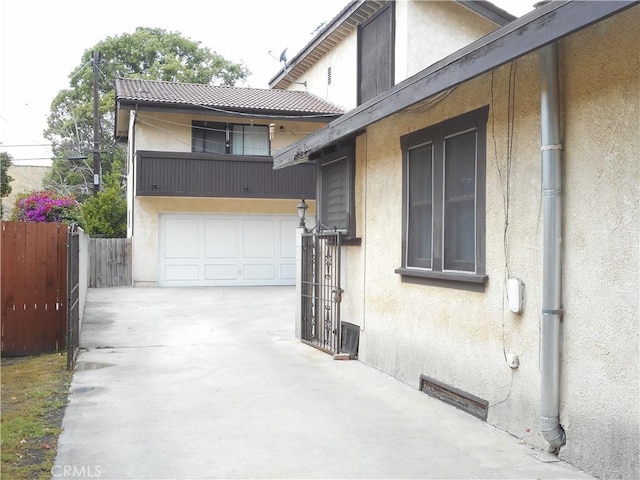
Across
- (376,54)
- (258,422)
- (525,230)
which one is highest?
(376,54)

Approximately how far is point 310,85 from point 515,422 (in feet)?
63.0

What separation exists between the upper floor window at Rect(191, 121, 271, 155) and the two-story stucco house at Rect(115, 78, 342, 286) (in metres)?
0.03

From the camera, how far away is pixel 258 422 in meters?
5.66

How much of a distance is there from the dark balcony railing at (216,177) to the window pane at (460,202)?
47.7 ft

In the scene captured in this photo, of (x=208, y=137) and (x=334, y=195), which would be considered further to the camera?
(x=208, y=137)

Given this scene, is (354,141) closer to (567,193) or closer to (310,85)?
(567,193)

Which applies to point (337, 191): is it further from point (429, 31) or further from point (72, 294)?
point (429, 31)

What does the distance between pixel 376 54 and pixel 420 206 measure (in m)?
6.83

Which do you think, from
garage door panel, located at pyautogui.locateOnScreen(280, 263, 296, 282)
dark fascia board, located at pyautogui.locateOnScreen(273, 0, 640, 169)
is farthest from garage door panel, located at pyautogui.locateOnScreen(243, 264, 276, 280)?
dark fascia board, located at pyautogui.locateOnScreen(273, 0, 640, 169)

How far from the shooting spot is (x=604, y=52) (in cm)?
431

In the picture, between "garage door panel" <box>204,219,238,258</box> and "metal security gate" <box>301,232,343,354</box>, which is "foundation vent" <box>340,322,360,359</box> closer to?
"metal security gate" <box>301,232,343,354</box>

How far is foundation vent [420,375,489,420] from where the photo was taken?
5.67 m

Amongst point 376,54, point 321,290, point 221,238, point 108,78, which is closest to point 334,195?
point 321,290

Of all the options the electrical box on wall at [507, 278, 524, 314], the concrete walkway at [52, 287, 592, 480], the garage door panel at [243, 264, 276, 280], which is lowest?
the concrete walkway at [52, 287, 592, 480]
